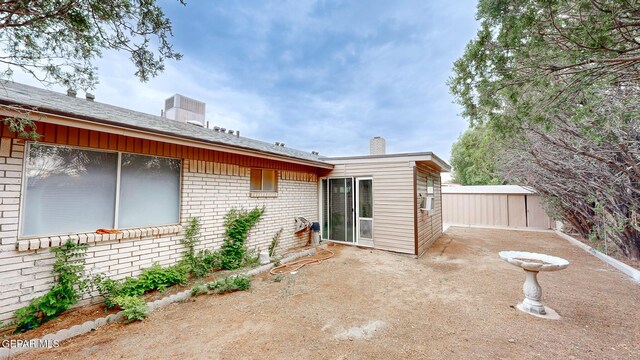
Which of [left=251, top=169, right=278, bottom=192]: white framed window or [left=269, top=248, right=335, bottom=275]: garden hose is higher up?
[left=251, top=169, right=278, bottom=192]: white framed window

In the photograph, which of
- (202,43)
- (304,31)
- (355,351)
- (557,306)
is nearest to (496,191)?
(557,306)

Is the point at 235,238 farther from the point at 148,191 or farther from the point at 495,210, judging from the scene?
the point at 495,210

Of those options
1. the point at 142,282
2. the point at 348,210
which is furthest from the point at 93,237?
the point at 348,210

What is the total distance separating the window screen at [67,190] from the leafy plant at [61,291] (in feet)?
1.04

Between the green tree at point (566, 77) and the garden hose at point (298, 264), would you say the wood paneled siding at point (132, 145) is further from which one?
the green tree at point (566, 77)

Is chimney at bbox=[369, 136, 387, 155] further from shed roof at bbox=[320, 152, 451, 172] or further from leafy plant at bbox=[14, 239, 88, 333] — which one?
leafy plant at bbox=[14, 239, 88, 333]

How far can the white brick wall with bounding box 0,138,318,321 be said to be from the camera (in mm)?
2930

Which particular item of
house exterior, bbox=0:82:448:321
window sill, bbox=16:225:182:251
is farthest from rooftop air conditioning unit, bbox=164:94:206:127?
window sill, bbox=16:225:182:251

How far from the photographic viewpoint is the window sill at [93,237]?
3.01 meters

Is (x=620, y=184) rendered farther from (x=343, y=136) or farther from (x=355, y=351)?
(x=343, y=136)

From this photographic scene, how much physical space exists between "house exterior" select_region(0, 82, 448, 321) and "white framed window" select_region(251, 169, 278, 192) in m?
0.03

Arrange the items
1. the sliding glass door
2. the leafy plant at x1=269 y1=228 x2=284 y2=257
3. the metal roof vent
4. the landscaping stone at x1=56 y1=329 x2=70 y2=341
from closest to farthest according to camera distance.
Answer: the landscaping stone at x1=56 y1=329 x2=70 y2=341 → the leafy plant at x1=269 y1=228 x2=284 y2=257 → the metal roof vent → the sliding glass door

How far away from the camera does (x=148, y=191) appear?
14.2ft

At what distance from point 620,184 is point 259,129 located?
53.7 feet
